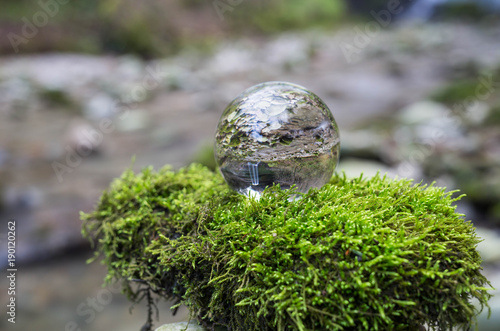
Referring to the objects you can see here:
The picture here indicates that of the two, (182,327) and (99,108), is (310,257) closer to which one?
(182,327)

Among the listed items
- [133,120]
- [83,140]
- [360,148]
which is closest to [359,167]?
[360,148]

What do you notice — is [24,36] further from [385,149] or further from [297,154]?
[297,154]

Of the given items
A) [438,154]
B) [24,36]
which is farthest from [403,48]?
[24,36]

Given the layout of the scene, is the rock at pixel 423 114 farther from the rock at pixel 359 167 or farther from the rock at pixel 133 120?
the rock at pixel 133 120

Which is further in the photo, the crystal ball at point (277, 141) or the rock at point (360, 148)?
the rock at point (360, 148)

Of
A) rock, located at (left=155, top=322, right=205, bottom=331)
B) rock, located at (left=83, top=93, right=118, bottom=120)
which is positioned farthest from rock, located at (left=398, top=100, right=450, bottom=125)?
rock, located at (left=155, top=322, right=205, bottom=331)

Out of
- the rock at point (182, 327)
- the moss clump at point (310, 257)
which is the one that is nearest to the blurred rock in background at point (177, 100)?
the moss clump at point (310, 257)
